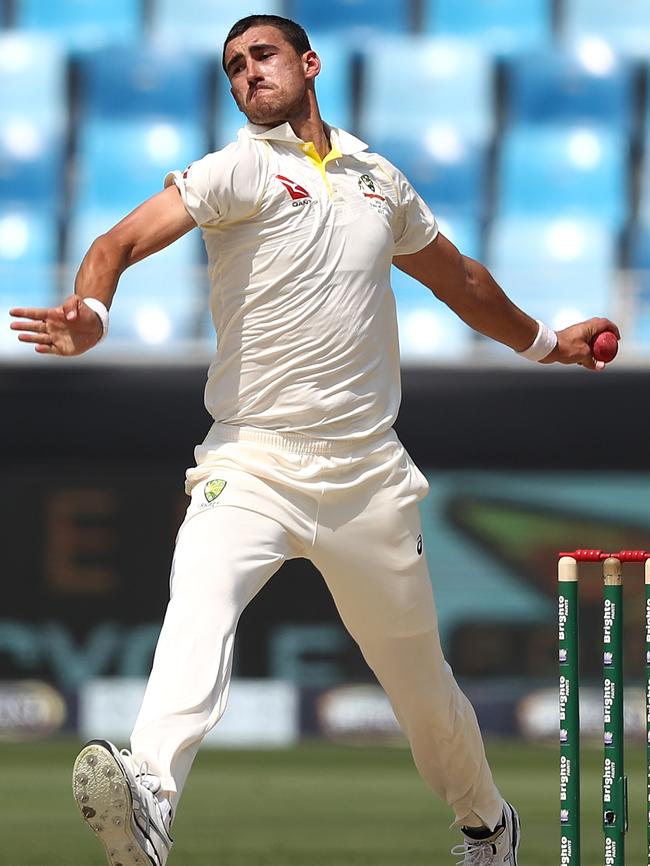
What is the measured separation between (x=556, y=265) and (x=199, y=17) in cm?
332

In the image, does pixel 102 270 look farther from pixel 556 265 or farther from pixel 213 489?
pixel 556 265

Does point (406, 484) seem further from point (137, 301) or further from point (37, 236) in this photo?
point (37, 236)

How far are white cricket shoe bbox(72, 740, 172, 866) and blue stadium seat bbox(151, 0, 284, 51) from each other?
362 inches

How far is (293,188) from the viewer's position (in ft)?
11.2

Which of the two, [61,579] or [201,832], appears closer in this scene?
[201,832]

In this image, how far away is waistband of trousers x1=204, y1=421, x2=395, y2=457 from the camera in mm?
3400

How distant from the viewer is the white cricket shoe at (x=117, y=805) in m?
2.85

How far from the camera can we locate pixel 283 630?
8.91 metres

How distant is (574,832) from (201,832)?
2.55m

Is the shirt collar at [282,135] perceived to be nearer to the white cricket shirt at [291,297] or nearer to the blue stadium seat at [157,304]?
the white cricket shirt at [291,297]

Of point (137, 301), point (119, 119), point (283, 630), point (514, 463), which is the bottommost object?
point (283, 630)

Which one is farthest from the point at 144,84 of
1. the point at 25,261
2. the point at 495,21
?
the point at 495,21

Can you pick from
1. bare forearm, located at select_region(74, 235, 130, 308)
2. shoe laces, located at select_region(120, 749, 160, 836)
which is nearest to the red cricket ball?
bare forearm, located at select_region(74, 235, 130, 308)

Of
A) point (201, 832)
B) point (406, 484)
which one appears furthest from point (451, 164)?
point (406, 484)
